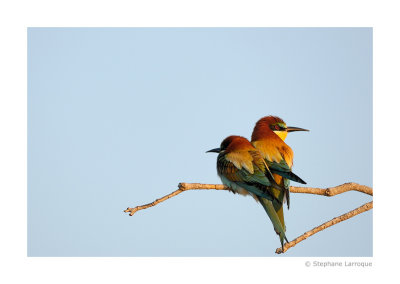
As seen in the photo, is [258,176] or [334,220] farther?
[258,176]

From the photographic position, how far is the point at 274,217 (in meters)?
2.47

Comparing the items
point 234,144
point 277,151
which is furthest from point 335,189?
point 234,144

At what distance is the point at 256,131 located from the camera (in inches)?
120

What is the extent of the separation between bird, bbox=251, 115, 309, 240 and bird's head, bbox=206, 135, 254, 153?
0.09 m

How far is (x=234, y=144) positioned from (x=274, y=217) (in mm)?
522

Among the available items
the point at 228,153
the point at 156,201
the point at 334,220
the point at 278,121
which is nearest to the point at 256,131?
the point at 278,121

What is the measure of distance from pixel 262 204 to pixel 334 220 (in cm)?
53

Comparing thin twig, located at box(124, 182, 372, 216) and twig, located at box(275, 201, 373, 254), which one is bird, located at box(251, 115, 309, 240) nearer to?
thin twig, located at box(124, 182, 372, 216)

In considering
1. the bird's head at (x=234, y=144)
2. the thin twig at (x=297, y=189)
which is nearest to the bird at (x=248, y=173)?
the bird's head at (x=234, y=144)

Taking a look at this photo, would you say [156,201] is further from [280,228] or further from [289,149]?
[289,149]

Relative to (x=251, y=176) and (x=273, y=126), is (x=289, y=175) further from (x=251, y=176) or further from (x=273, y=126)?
(x=273, y=126)

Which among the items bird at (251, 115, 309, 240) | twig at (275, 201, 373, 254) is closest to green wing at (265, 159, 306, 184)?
bird at (251, 115, 309, 240)

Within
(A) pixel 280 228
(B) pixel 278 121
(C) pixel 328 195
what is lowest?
(A) pixel 280 228

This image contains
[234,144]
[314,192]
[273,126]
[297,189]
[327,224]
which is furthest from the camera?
[273,126]
